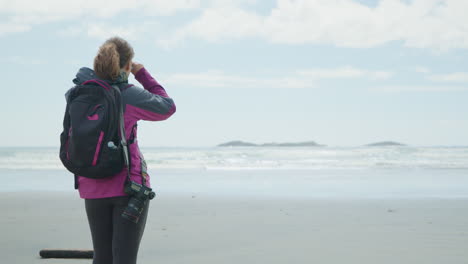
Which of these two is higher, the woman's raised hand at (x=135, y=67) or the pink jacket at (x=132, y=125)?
the woman's raised hand at (x=135, y=67)

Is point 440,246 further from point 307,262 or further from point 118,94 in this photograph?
point 118,94

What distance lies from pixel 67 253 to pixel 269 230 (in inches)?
88.5

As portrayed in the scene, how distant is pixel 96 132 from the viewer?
1987 millimetres

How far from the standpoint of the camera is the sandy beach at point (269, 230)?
438 cm

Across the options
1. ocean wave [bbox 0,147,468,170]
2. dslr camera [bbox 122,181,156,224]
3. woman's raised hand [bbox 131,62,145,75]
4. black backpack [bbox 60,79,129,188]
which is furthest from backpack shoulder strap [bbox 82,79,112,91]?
ocean wave [bbox 0,147,468,170]

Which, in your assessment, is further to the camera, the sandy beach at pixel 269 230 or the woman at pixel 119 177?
the sandy beach at pixel 269 230

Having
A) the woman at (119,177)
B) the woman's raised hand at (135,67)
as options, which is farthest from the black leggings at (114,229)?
the woman's raised hand at (135,67)

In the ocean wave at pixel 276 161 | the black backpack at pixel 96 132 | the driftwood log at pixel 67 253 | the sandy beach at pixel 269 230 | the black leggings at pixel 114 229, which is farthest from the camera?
the ocean wave at pixel 276 161

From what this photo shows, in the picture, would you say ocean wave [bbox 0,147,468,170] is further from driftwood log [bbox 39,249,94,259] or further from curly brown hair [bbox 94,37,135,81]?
curly brown hair [bbox 94,37,135,81]

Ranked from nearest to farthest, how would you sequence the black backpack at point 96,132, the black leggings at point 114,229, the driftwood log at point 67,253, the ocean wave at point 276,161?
the black backpack at point 96,132
the black leggings at point 114,229
the driftwood log at point 67,253
the ocean wave at point 276,161

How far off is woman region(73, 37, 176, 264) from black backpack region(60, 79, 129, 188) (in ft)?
0.17

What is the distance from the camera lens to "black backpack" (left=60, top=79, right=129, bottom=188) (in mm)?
1992

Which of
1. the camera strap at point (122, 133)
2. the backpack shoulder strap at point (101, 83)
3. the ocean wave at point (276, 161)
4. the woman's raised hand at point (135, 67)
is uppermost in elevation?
the woman's raised hand at point (135, 67)

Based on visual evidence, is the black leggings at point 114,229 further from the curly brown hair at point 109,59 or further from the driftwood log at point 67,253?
the driftwood log at point 67,253
